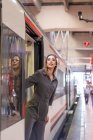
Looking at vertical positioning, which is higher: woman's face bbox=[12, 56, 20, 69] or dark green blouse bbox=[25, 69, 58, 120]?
woman's face bbox=[12, 56, 20, 69]

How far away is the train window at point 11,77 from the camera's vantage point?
3.42 metres

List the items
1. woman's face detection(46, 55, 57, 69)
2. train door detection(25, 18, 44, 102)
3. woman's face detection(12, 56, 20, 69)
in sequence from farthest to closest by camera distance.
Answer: train door detection(25, 18, 44, 102), woman's face detection(46, 55, 57, 69), woman's face detection(12, 56, 20, 69)

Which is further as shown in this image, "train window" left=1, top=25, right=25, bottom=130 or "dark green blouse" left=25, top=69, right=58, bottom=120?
"dark green blouse" left=25, top=69, right=58, bottom=120

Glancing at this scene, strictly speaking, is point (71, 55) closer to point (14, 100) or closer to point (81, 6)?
point (81, 6)

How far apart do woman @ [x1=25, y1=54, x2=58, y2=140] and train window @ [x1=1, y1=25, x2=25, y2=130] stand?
867mm

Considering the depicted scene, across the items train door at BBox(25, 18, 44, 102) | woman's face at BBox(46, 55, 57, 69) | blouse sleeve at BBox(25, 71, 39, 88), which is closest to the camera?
blouse sleeve at BBox(25, 71, 39, 88)

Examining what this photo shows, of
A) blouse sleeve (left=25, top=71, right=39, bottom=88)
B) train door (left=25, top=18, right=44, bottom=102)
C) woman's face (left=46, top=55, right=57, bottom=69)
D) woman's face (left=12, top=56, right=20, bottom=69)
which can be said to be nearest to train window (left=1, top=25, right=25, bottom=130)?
woman's face (left=12, top=56, right=20, bottom=69)

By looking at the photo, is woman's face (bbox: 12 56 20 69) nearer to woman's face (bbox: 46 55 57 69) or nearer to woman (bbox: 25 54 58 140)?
woman (bbox: 25 54 58 140)

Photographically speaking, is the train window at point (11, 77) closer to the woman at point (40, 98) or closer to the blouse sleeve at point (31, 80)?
the blouse sleeve at point (31, 80)

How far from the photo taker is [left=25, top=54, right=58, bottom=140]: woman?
5121 mm

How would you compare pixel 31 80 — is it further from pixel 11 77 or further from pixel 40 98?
pixel 11 77

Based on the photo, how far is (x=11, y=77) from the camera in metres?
3.74

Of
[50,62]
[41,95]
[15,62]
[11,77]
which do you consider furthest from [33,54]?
[11,77]

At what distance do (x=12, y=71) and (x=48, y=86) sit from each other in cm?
144
